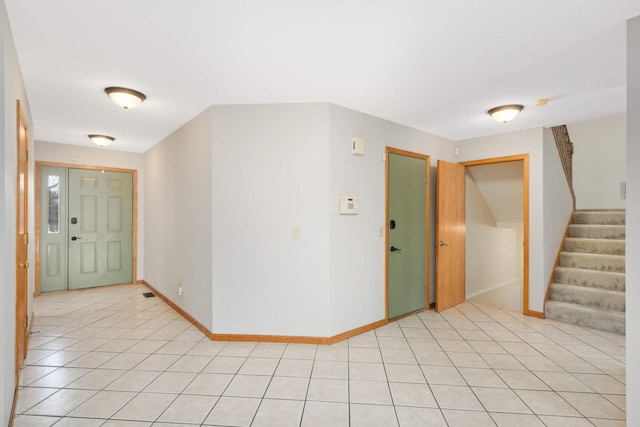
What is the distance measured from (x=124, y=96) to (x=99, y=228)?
3.59 meters

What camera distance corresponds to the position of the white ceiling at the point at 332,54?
1.81 m

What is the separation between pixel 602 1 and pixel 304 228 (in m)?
2.64

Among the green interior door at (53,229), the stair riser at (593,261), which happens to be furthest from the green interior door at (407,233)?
the green interior door at (53,229)

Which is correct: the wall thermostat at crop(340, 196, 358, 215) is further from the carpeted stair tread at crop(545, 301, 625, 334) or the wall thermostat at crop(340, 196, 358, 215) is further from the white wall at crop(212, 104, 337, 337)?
the carpeted stair tread at crop(545, 301, 625, 334)

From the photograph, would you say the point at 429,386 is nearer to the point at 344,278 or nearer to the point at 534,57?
the point at 344,278

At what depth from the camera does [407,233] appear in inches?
160

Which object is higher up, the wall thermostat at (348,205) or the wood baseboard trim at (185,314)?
the wall thermostat at (348,205)

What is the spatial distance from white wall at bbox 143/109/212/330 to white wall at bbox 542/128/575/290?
4227 millimetres

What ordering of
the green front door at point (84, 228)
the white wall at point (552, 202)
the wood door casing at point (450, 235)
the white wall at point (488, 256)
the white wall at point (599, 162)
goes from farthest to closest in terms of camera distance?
1. the white wall at point (599, 162)
2. the green front door at point (84, 228)
3. the white wall at point (488, 256)
4. the wood door casing at point (450, 235)
5. the white wall at point (552, 202)

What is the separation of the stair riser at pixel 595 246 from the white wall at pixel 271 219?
374cm

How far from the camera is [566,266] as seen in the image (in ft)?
14.1

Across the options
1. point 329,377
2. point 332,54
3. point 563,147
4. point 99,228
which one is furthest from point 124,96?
point 563,147

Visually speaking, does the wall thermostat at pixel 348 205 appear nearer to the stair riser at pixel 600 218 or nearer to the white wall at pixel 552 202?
the white wall at pixel 552 202

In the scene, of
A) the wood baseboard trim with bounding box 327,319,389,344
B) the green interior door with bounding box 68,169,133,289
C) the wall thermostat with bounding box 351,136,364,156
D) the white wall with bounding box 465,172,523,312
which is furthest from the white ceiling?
the wood baseboard trim with bounding box 327,319,389,344
